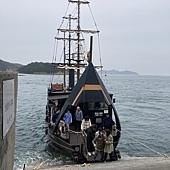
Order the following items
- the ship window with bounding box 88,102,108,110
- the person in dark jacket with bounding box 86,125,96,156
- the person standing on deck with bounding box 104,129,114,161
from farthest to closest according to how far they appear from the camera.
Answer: the ship window with bounding box 88,102,108,110 → the person in dark jacket with bounding box 86,125,96,156 → the person standing on deck with bounding box 104,129,114,161

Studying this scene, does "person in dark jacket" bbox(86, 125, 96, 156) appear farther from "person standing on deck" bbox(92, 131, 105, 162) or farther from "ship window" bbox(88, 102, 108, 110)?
"ship window" bbox(88, 102, 108, 110)

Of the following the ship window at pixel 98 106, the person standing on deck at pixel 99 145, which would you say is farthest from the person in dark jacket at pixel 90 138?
the ship window at pixel 98 106

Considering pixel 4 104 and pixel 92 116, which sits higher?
pixel 4 104

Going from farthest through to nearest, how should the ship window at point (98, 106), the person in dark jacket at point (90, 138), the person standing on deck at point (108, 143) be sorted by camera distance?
the ship window at point (98, 106), the person in dark jacket at point (90, 138), the person standing on deck at point (108, 143)

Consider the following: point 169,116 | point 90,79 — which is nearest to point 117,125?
point 90,79

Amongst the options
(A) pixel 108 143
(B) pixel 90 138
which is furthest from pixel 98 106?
(A) pixel 108 143

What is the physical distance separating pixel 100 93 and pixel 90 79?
3.14 feet

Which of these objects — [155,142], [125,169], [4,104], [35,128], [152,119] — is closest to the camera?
[4,104]

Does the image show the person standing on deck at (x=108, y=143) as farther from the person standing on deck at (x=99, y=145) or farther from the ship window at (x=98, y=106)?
the ship window at (x=98, y=106)

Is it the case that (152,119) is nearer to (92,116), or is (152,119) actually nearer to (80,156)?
(92,116)

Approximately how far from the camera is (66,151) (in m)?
14.7

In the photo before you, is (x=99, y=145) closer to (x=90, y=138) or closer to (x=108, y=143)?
(x=108, y=143)

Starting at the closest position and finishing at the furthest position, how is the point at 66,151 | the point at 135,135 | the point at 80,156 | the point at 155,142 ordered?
the point at 80,156 → the point at 66,151 → the point at 155,142 → the point at 135,135

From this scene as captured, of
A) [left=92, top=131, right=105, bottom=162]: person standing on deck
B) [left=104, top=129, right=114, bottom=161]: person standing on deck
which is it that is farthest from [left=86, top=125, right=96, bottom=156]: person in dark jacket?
[left=104, top=129, right=114, bottom=161]: person standing on deck
